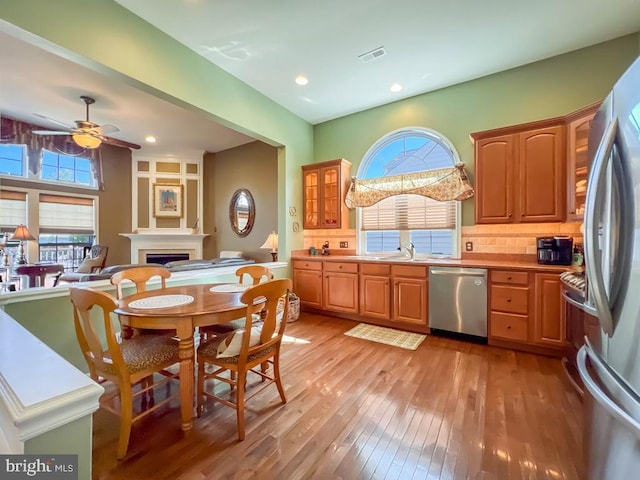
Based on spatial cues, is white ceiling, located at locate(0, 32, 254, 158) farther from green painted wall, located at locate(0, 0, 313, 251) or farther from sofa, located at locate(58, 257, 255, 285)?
sofa, located at locate(58, 257, 255, 285)

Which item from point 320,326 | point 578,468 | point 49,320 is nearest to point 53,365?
point 49,320

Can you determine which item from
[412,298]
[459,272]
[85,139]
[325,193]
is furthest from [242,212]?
[459,272]

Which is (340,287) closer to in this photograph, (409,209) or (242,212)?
(409,209)

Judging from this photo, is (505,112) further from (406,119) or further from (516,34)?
(406,119)

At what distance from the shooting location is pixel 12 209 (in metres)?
4.93

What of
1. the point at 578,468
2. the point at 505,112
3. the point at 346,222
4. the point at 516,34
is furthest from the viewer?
the point at 346,222

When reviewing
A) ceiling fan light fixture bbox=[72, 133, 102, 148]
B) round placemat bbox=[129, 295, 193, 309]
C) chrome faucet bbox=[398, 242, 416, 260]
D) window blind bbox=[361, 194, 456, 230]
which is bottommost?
round placemat bbox=[129, 295, 193, 309]

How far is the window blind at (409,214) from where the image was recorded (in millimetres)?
3855

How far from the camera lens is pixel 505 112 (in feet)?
11.4

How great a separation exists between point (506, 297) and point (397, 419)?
188 centimetres

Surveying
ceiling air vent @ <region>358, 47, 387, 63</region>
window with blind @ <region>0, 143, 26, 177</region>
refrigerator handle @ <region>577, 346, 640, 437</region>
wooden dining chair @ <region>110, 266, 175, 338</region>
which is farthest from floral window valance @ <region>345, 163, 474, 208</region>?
window with blind @ <region>0, 143, 26, 177</region>

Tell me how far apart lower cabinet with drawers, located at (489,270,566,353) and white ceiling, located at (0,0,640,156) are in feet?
8.09

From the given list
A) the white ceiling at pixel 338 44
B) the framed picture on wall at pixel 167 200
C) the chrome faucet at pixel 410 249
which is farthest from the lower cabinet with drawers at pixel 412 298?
the framed picture on wall at pixel 167 200

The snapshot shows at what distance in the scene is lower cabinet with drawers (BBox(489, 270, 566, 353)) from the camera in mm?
2676
